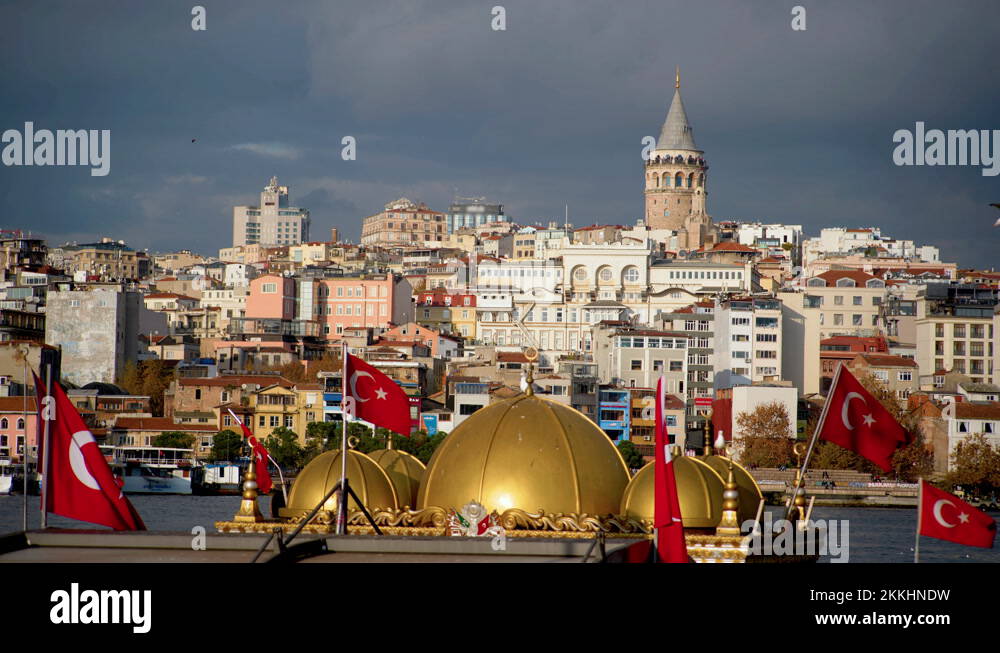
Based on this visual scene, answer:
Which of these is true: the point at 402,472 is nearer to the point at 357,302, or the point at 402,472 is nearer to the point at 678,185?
the point at 357,302

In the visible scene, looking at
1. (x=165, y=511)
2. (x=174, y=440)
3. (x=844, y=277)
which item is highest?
(x=844, y=277)

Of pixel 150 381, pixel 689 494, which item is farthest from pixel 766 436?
pixel 689 494

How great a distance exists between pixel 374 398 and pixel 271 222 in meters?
169

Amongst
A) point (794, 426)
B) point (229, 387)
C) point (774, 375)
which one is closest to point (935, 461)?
point (794, 426)

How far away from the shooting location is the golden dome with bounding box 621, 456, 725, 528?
1656 cm

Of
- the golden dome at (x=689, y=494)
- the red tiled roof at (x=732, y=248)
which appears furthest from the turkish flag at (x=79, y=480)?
the red tiled roof at (x=732, y=248)

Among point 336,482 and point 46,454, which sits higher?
point 46,454

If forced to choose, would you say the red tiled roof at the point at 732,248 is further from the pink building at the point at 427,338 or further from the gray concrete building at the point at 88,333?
the gray concrete building at the point at 88,333

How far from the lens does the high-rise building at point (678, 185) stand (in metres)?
129

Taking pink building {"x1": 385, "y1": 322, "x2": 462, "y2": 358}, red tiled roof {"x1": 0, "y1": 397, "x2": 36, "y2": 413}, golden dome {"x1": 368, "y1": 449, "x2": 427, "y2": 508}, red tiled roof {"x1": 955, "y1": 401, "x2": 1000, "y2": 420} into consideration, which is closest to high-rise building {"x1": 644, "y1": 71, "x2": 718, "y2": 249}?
pink building {"x1": 385, "y1": 322, "x2": 462, "y2": 358}

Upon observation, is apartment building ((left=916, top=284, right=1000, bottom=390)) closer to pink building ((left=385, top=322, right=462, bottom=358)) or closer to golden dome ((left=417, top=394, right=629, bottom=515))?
pink building ((left=385, top=322, right=462, bottom=358))

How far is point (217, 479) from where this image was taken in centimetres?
6862

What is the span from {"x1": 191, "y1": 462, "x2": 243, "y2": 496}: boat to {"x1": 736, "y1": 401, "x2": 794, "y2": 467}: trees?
20.7m

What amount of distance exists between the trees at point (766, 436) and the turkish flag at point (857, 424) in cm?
5191
